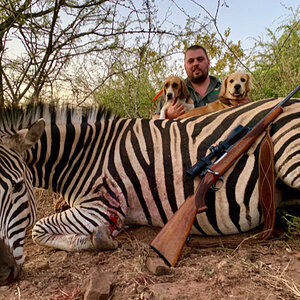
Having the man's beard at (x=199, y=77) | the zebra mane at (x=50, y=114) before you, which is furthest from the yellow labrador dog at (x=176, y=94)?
the zebra mane at (x=50, y=114)

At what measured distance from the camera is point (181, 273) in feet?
7.01

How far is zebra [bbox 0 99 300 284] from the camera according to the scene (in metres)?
2.72

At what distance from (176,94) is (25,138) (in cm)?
363

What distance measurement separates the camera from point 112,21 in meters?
5.24

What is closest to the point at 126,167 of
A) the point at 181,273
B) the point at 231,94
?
the point at 181,273

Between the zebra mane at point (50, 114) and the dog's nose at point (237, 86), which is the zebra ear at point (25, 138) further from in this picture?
the dog's nose at point (237, 86)

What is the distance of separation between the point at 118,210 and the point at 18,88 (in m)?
2.94

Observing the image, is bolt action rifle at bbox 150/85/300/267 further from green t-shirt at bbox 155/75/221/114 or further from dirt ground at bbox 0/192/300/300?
green t-shirt at bbox 155/75/221/114

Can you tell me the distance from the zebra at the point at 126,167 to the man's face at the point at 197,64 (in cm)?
294

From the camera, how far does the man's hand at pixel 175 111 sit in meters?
5.29

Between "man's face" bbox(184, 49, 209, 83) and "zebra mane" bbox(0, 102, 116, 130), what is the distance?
3.01 meters

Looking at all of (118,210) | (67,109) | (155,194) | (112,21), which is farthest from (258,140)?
(112,21)

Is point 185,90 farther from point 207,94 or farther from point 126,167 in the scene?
point 126,167

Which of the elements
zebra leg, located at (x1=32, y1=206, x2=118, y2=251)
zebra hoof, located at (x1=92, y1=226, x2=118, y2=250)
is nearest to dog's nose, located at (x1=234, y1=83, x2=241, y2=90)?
zebra leg, located at (x1=32, y1=206, x2=118, y2=251)
